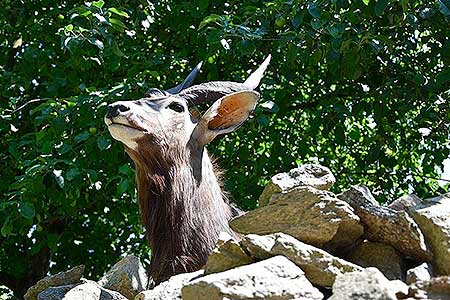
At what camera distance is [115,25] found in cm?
766

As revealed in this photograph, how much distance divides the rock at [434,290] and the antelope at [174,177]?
2444 millimetres

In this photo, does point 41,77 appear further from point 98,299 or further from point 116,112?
point 98,299

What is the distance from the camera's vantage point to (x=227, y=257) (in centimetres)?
402

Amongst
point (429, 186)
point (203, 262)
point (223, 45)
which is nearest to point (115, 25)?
point (223, 45)

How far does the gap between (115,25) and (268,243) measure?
4.15 m

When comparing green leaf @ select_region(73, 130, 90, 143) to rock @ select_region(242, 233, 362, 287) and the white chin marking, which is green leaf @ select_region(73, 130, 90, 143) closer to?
the white chin marking

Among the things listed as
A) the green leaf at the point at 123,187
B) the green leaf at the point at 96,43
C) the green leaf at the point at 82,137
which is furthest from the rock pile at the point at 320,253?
the green leaf at the point at 96,43

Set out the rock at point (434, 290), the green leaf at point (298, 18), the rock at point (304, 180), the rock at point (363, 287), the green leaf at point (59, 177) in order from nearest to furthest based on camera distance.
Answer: the rock at point (363, 287) → the rock at point (434, 290) → the rock at point (304, 180) → the green leaf at point (298, 18) → the green leaf at point (59, 177)

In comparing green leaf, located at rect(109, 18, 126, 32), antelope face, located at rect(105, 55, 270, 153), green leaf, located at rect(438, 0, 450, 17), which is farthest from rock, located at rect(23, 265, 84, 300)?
green leaf, located at rect(438, 0, 450, 17)

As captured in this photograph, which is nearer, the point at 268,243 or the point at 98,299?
the point at 268,243

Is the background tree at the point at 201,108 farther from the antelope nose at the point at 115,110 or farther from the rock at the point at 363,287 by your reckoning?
the rock at the point at 363,287

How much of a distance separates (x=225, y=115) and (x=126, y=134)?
2.87ft

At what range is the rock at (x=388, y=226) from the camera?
14.1 ft

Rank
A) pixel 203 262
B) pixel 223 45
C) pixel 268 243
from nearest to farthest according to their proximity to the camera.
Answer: pixel 268 243 → pixel 203 262 → pixel 223 45
